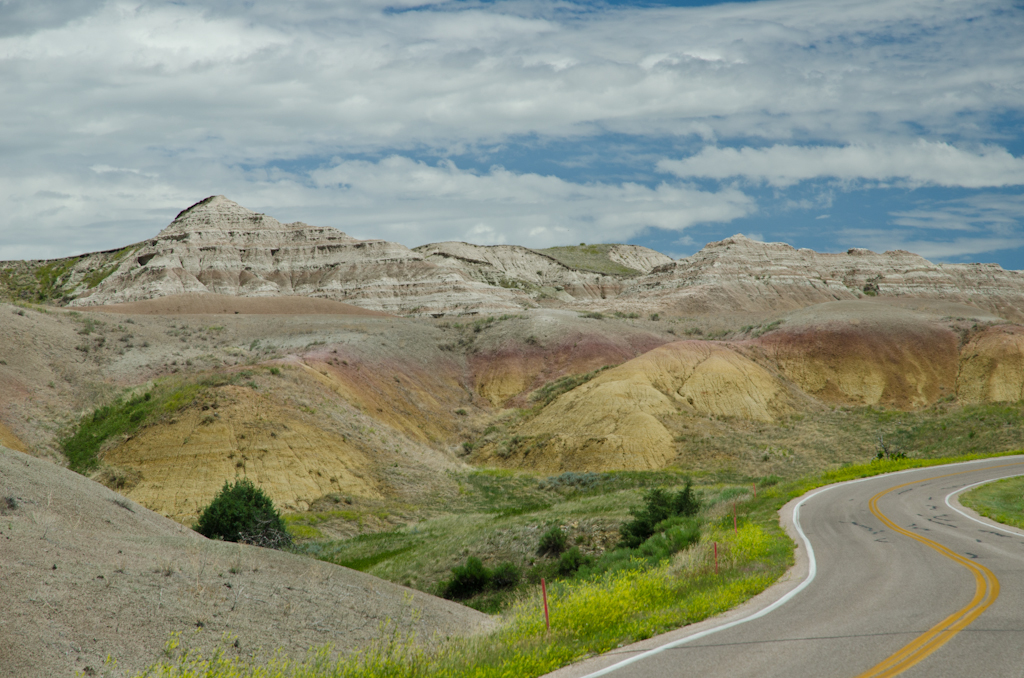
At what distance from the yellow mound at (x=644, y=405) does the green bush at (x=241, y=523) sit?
25.3 meters

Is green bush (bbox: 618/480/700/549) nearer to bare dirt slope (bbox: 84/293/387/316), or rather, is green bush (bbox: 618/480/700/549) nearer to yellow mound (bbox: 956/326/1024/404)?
yellow mound (bbox: 956/326/1024/404)

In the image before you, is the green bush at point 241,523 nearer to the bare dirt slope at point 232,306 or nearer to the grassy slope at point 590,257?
the bare dirt slope at point 232,306

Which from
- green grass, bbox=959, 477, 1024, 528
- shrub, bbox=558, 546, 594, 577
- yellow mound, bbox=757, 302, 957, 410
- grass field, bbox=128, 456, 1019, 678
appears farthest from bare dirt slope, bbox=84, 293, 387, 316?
grass field, bbox=128, 456, 1019, 678

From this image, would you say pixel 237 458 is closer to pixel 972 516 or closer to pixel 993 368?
pixel 972 516

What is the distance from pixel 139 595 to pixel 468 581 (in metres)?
12.8

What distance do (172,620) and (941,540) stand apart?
16.4 metres

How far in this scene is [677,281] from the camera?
110m

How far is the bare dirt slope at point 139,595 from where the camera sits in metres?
9.04

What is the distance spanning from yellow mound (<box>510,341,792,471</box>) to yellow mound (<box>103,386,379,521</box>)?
611 inches

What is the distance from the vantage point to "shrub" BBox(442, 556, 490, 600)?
21844mm

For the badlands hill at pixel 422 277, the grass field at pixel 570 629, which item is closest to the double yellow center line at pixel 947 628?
the grass field at pixel 570 629

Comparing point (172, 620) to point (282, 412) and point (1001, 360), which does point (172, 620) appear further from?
point (1001, 360)

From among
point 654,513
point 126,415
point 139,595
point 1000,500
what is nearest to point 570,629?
point 139,595

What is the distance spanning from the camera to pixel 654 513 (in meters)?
23.7
